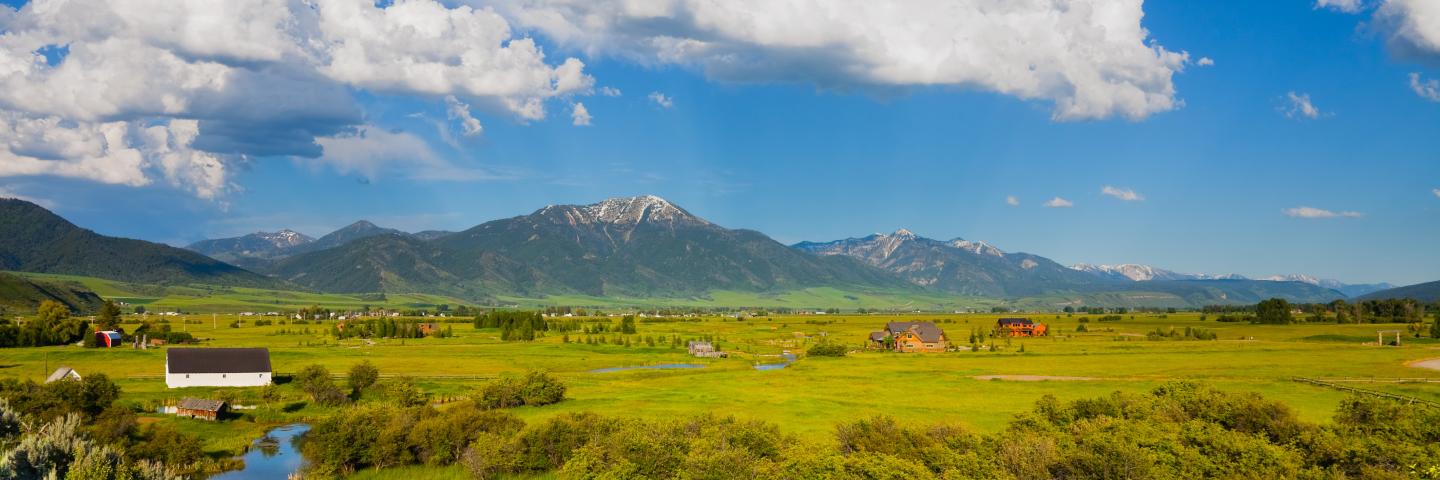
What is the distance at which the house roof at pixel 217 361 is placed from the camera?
80125 mm

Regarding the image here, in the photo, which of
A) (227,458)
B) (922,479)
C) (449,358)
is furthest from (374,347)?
(922,479)

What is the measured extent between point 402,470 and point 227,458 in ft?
41.3

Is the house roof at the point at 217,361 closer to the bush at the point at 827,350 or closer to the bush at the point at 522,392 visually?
the bush at the point at 522,392

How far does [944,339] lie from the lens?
140m

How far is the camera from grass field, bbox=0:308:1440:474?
64375 mm

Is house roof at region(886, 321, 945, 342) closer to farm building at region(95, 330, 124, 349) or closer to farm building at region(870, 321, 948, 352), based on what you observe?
farm building at region(870, 321, 948, 352)

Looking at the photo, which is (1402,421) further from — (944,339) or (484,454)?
(944,339)

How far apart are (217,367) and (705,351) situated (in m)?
62.3

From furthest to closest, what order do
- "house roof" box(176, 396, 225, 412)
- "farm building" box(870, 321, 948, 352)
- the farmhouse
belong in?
1. "farm building" box(870, 321, 948, 352)
2. the farmhouse
3. "house roof" box(176, 396, 225, 412)

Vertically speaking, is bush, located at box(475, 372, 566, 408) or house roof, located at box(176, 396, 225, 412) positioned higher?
bush, located at box(475, 372, 566, 408)

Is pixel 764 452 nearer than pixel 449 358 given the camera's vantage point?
Yes

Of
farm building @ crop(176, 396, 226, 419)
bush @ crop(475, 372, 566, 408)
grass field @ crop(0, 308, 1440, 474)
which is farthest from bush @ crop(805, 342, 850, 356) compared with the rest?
farm building @ crop(176, 396, 226, 419)

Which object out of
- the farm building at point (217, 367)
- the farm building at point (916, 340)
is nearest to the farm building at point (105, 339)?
the farm building at point (217, 367)

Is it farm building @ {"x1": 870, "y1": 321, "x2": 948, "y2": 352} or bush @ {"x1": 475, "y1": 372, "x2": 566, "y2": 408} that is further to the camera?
farm building @ {"x1": 870, "y1": 321, "x2": 948, "y2": 352}
